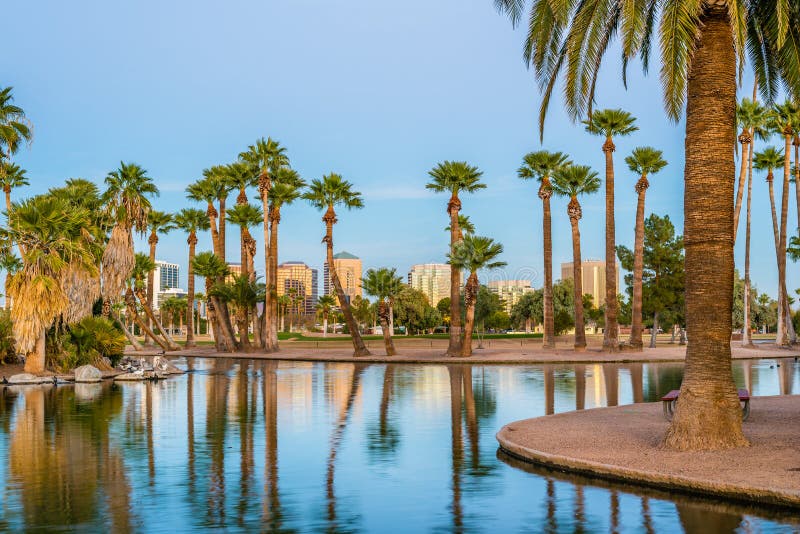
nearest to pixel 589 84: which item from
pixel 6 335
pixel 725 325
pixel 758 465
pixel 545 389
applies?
pixel 725 325

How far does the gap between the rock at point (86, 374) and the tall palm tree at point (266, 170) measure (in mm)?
29213

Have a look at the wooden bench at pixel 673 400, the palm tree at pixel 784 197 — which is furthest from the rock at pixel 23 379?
the palm tree at pixel 784 197

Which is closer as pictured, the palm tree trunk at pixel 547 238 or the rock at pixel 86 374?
the rock at pixel 86 374

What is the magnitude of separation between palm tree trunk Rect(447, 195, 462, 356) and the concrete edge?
4025cm

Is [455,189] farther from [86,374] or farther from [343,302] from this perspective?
[86,374]

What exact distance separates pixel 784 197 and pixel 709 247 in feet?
175

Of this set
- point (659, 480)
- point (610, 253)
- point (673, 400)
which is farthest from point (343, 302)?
point (659, 480)

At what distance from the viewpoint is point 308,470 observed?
13570 millimetres

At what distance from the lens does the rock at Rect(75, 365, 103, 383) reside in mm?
35125

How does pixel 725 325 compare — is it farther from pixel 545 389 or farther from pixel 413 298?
pixel 413 298

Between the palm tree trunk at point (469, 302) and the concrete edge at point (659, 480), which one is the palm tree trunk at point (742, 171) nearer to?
the palm tree trunk at point (469, 302)

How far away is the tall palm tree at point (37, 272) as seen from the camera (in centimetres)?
3472

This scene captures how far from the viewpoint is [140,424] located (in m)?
20.0

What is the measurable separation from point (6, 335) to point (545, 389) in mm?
24941
